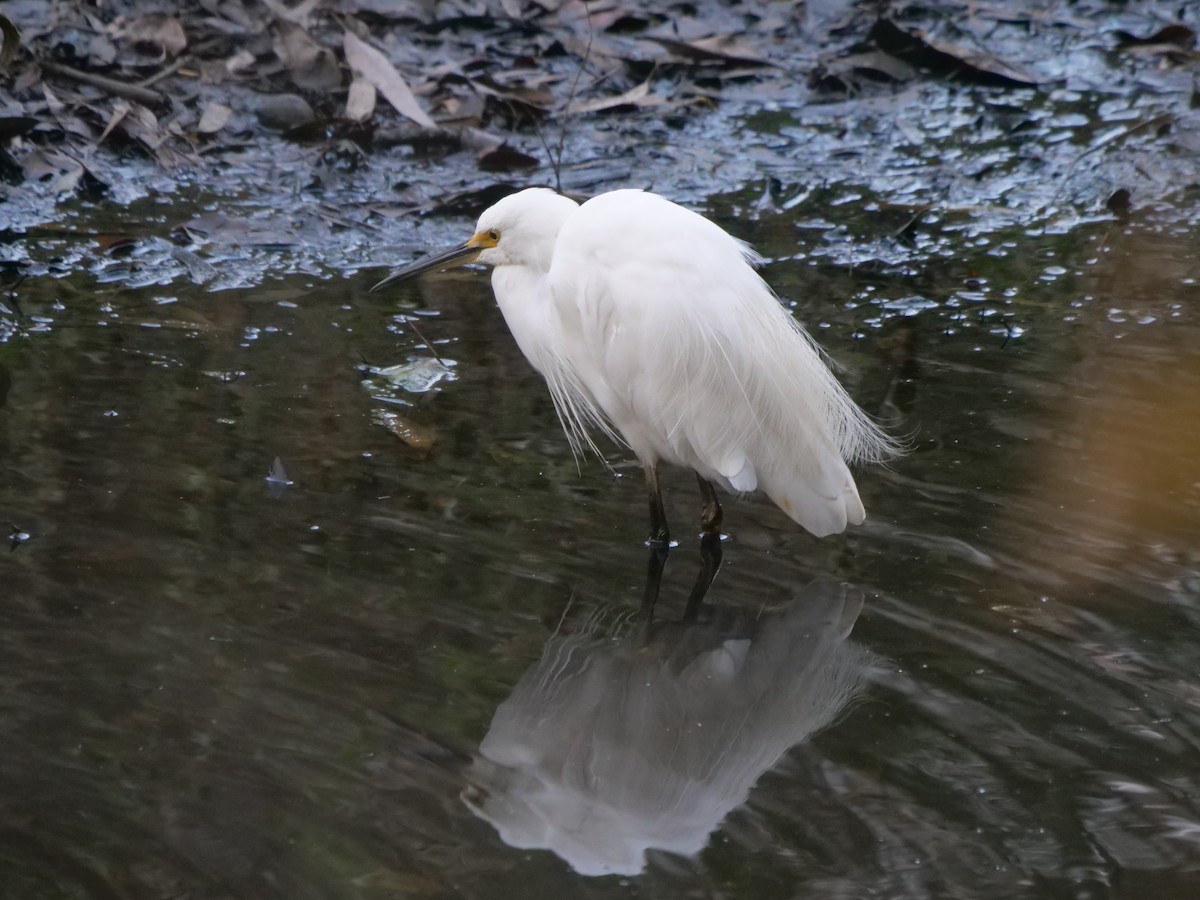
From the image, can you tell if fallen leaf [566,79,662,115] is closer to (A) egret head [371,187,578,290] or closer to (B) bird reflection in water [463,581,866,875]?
(A) egret head [371,187,578,290]

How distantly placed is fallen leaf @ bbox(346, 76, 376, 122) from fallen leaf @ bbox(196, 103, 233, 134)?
1.80ft

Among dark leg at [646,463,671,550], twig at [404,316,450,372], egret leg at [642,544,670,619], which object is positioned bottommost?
egret leg at [642,544,670,619]

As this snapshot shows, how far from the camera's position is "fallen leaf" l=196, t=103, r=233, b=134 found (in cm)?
632

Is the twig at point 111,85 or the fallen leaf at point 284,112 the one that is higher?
the fallen leaf at point 284,112

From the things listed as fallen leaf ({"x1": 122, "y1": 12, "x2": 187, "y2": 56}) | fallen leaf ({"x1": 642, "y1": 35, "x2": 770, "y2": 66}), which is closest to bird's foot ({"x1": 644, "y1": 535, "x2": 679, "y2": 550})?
fallen leaf ({"x1": 122, "y1": 12, "x2": 187, "y2": 56})

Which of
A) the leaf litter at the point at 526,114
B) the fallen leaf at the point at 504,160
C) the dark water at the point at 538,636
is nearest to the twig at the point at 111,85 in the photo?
the leaf litter at the point at 526,114

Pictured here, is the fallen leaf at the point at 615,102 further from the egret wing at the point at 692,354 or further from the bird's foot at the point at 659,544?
the bird's foot at the point at 659,544

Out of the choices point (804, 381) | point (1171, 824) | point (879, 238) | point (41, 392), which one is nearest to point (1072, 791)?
point (1171, 824)

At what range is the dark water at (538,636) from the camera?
8.12 ft

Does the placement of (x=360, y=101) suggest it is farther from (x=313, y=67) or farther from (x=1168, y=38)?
(x=1168, y=38)

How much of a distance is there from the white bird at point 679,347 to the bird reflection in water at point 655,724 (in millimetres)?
375

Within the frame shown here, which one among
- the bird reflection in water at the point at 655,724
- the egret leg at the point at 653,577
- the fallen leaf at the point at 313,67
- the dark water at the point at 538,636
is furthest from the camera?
the fallen leaf at the point at 313,67

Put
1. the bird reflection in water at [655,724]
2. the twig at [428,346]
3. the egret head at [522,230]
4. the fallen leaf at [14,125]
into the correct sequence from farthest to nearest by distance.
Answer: the fallen leaf at [14,125] < the twig at [428,346] < the egret head at [522,230] < the bird reflection in water at [655,724]

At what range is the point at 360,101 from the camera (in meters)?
6.42
